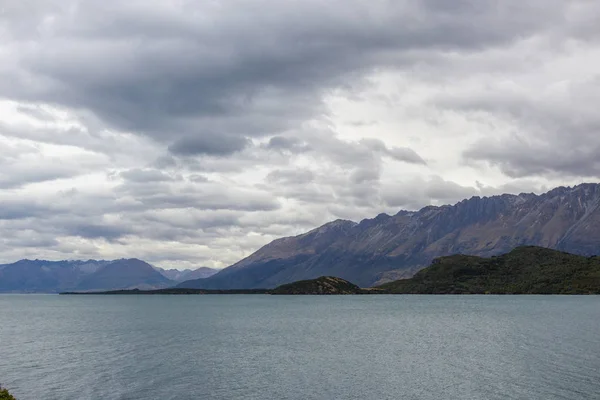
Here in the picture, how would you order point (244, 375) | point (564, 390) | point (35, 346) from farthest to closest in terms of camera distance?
point (35, 346), point (244, 375), point (564, 390)

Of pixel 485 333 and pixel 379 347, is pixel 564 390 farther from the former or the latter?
pixel 485 333

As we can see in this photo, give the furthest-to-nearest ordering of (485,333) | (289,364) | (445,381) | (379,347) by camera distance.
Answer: (485,333), (379,347), (289,364), (445,381)

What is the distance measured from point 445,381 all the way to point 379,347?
44.0 metres

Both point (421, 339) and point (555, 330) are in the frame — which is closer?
point (421, 339)

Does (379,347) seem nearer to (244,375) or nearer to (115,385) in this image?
(244,375)

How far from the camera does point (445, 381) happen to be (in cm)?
8912

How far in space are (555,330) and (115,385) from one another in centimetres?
13291

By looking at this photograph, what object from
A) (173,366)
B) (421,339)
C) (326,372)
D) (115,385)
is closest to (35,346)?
(173,366)

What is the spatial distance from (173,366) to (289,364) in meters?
23.0

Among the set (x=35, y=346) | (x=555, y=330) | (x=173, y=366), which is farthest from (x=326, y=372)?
(x=555, y=330)

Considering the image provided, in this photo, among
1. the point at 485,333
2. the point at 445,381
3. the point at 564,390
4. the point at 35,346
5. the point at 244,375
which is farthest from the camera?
the point at 485,333

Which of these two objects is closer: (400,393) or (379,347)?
(400,393)

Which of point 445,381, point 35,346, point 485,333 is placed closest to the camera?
point 445,381

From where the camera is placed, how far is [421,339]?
150 m
